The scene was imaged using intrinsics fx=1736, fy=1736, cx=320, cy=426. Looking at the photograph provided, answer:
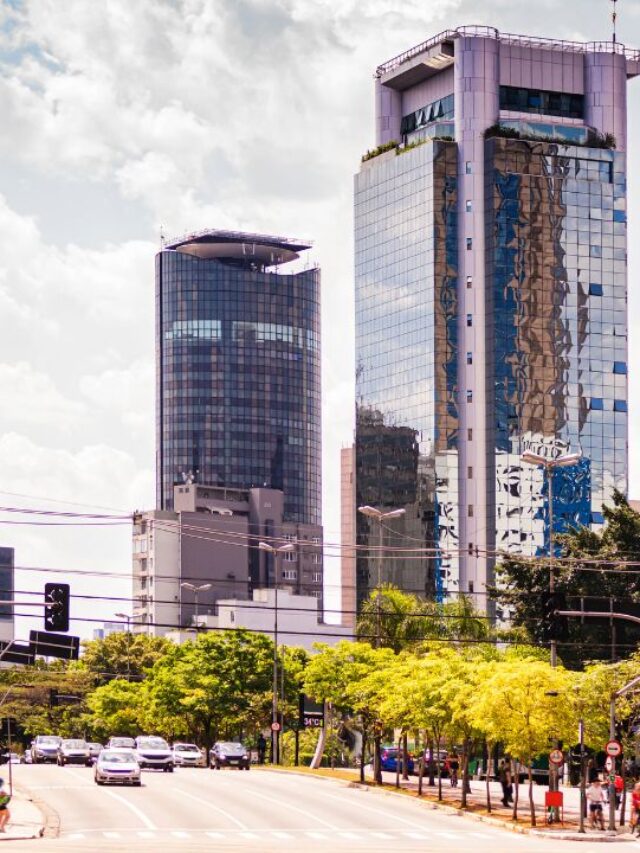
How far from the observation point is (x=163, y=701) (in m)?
121

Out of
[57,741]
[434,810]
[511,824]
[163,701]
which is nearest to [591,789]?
[511,824]

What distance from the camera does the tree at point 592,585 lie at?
101500 millimetres

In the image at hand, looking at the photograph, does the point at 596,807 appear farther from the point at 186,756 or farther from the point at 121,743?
the point at 186,756

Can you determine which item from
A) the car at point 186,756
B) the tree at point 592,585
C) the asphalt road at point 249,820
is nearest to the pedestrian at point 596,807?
the asphalt road at point 249,820

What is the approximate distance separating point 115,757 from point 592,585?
37.4 m

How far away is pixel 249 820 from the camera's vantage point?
2405 inches

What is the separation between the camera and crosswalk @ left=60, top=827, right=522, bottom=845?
53.5 m

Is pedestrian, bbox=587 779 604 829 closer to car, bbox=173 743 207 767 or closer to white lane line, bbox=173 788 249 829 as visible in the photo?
white lane line, bbox=173 788 249 829

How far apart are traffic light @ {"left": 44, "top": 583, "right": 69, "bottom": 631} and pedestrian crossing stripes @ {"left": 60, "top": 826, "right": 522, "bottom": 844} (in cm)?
666

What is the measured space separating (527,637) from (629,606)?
288 inches

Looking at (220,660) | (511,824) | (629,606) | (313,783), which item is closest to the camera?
(511,824)

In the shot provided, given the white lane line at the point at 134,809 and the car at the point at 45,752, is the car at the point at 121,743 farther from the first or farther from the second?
the white lane line at the point at 134,809

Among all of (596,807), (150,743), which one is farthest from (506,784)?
(150,743)

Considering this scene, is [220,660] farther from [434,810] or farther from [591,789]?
[591,789]
